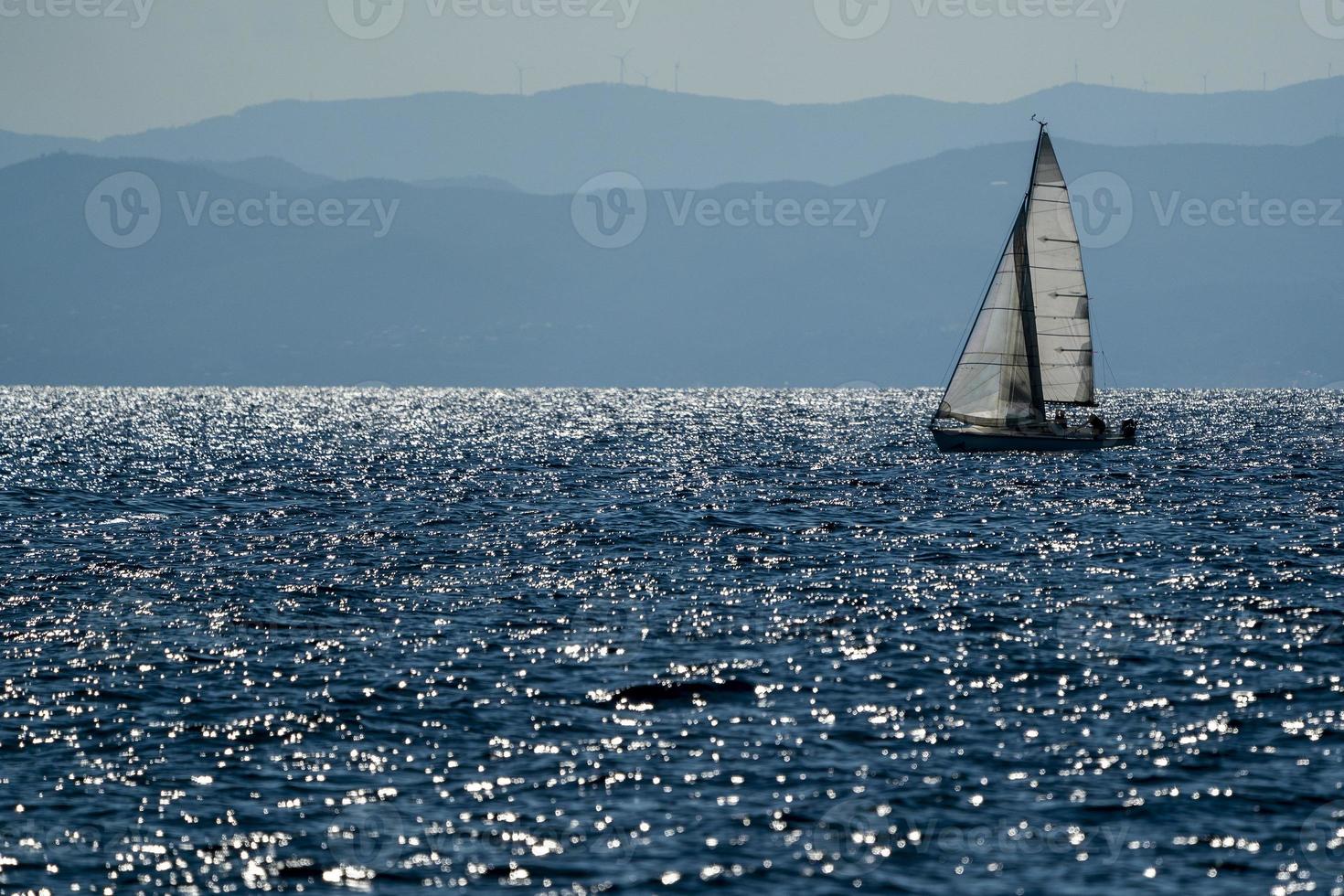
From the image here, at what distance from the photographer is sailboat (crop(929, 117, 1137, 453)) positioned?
84.0 m

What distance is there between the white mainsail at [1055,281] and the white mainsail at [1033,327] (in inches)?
2.1

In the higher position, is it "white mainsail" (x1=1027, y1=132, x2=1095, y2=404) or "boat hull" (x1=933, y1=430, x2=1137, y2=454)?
"white mainsail" (x1=1027, y1=132, x2=1095, y2=404)

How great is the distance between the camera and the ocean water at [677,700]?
75.0 feet

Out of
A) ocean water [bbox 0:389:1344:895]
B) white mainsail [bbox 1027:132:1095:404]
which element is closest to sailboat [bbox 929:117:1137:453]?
white mainsail [bbox 1027:132:1095:404]

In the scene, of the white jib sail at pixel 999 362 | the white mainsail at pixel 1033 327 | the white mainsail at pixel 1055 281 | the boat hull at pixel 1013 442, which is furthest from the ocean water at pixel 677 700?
the white mainsail at pixel 1055 281

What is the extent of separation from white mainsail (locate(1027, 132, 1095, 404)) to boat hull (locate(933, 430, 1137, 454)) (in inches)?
109

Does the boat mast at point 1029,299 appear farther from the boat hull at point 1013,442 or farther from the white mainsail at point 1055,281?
the boat hull at point 1013,442

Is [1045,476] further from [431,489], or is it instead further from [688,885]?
[688,885]

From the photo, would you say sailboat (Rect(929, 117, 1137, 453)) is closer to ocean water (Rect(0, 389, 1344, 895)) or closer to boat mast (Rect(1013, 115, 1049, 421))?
boat mast (Rect(1013, 115, 1049, 421))

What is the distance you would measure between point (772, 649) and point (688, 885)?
15465mm

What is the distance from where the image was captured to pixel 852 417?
198750mm

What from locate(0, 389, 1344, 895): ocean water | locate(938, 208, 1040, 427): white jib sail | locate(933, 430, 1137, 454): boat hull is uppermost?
locate(938, 208, 1040, 427): white jib sail

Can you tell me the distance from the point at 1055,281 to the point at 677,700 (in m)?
59.4

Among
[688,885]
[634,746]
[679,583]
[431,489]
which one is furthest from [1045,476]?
[688,885]
